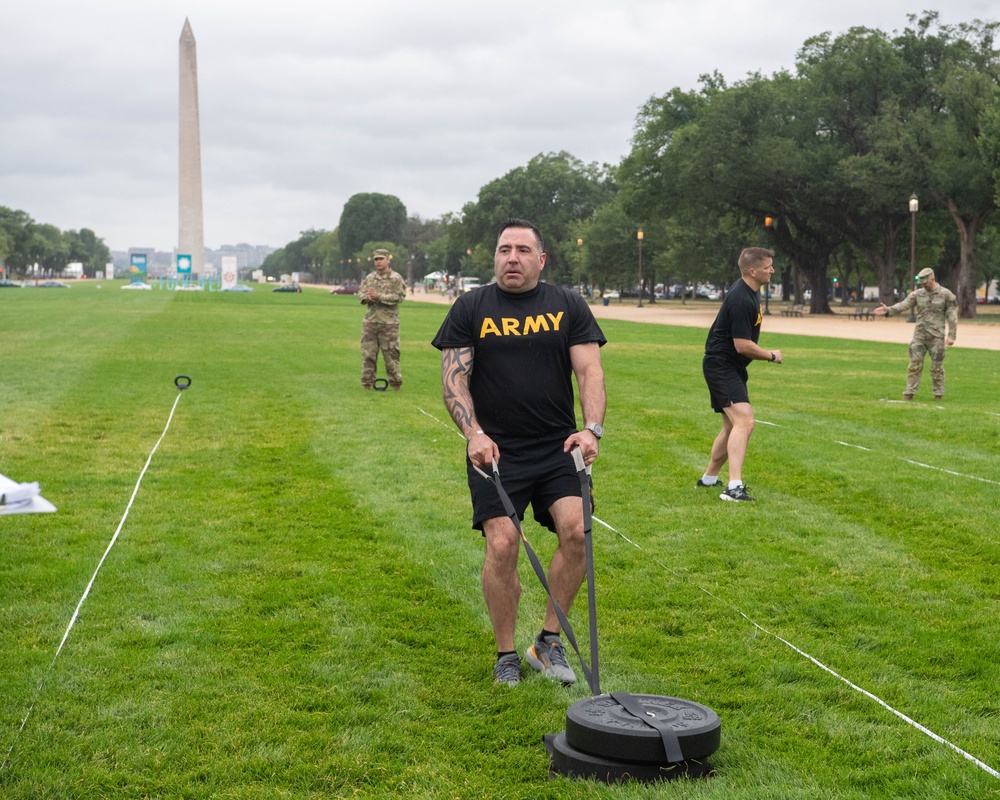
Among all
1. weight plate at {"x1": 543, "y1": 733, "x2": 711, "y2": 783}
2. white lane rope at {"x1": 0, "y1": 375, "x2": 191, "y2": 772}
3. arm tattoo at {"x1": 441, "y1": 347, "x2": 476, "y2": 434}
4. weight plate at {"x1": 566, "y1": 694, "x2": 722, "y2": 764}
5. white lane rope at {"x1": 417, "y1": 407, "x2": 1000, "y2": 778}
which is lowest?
white lane rope at {"x1": 0, "y1": 375, "x2": 191, "y2": 772}

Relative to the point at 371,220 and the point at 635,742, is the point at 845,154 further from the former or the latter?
the point at 371,220

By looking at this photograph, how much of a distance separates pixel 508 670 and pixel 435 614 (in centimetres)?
112

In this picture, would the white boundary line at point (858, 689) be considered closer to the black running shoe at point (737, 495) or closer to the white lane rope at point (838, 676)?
the white lane rope at point (838, 676)

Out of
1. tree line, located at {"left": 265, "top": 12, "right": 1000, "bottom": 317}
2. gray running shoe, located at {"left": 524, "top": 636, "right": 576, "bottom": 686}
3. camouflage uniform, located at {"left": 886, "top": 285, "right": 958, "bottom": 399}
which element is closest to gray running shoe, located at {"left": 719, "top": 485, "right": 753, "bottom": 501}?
gray running shoe, located at {"left": 524, "top": 636, "right": 576, "bottom": 686}

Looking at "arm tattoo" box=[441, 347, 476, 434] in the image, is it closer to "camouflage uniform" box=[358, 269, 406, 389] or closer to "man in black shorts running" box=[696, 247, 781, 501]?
"man in black shorts running" box=[696, 247, 781, 501]

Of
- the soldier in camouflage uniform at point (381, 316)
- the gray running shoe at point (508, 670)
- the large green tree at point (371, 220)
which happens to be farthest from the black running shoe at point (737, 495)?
the large green tree at point (371, 220)

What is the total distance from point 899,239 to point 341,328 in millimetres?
35515

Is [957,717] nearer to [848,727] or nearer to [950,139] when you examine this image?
[848,727]

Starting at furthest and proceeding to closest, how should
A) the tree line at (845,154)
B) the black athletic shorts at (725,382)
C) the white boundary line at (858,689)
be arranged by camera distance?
the tree line at (845,154) → the black athletic shorts at (725,382) → the white boundary line at (858,689)

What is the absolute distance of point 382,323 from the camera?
16.4 m

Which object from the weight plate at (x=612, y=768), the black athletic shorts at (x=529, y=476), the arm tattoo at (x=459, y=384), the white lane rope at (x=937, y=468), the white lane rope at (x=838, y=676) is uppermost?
the arm tattoo at (x=459, y=384)

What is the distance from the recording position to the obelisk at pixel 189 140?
77.2 metres

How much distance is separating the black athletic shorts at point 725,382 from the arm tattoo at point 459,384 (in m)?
4.57

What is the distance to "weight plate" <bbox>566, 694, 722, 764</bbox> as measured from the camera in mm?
3783
